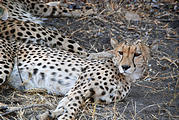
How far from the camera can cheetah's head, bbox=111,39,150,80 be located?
4102mm

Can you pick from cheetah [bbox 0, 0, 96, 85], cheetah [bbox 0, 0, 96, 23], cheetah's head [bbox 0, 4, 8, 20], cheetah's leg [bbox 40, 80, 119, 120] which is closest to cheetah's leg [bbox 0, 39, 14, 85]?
cheetah [bbox 0, 0, 96, 85]

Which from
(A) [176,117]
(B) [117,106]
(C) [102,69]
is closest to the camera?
(A) [176,117]

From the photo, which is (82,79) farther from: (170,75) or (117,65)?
(170,75)

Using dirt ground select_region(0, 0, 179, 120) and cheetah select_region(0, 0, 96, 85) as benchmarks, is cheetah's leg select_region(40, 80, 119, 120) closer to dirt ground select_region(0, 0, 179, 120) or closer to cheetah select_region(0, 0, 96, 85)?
dirt ground select_region(0, 0, 179, 120)

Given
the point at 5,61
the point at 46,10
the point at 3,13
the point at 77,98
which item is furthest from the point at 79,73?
the point at 46,10

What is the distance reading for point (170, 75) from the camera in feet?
16.5

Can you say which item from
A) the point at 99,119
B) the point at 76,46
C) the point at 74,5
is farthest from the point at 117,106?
the point at 74,5

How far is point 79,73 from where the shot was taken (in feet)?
14.1

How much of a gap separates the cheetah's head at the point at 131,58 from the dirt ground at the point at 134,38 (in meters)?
0.29

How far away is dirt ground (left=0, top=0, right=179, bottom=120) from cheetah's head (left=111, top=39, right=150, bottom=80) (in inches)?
11.4

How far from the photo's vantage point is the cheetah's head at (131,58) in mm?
Result: 4102

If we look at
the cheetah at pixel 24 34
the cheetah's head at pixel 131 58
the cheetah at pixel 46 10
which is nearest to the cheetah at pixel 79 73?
the cheetah's head at pixel 131 58

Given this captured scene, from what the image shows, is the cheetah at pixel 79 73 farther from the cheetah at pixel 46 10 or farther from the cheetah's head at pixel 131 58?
the cheetah at pixel 46 10

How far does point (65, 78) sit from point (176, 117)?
1.23 metres
